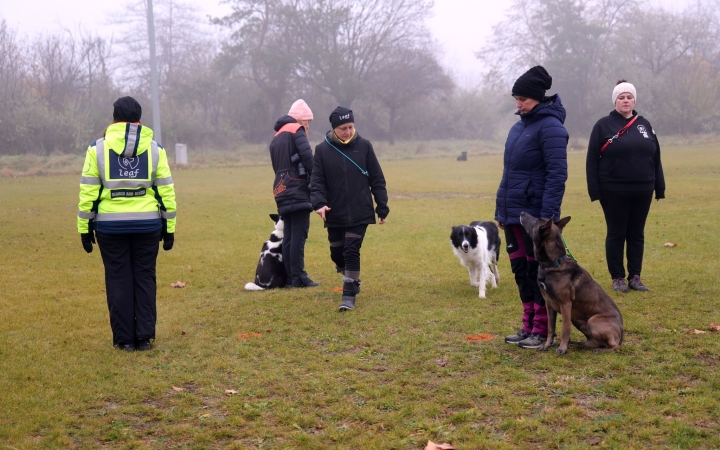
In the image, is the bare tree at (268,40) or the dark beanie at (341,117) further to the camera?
the bare tree at (268,40)

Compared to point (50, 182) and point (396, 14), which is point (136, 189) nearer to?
point (50, 182)

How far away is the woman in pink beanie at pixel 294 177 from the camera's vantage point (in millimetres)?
7703

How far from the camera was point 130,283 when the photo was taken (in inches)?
217

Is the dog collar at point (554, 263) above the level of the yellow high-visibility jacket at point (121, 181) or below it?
below

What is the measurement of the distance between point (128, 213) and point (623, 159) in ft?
16.0

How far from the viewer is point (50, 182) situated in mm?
25000

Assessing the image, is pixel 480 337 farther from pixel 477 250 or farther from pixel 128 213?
pixel 128 213

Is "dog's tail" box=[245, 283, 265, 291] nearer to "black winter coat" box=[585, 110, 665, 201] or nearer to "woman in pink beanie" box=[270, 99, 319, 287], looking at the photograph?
"woman in pink beanie" box=[270, 99, 319, 287]

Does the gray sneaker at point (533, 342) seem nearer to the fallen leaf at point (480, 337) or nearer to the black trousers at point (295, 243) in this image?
the fallen leaf at point (480, 337)

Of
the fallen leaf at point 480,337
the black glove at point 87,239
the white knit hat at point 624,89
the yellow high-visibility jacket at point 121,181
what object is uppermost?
the white knit hat at point 624,89

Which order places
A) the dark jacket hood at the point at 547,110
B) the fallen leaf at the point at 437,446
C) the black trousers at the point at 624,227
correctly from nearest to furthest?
the fallen leaf at the point at 437,446 < the dark jacket hood at the point at 547,110 < the black trousers at the point at 624,227

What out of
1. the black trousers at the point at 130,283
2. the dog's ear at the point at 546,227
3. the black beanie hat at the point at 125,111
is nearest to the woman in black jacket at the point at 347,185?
the black trousers at the point at 130,283

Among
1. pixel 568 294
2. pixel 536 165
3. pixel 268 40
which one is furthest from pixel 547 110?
pixel 268 40

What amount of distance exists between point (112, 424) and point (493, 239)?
4957 millimetres
